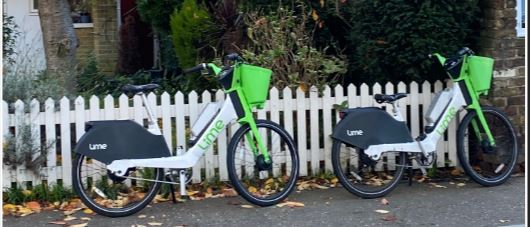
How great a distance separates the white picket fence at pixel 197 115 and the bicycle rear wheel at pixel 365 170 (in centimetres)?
30

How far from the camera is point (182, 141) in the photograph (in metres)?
6.66

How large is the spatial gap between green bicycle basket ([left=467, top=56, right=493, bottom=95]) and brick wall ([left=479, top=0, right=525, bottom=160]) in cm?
37

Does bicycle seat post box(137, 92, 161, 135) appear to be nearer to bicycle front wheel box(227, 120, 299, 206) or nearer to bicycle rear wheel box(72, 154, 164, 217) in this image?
bicycle rear wheel box(72, 154, 164, 217)

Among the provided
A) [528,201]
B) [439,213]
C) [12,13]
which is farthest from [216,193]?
[12,13]

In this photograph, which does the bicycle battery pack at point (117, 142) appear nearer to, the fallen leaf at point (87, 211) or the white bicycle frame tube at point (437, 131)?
the fallen leaf at point (87, 211)

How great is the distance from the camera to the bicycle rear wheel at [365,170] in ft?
21.4

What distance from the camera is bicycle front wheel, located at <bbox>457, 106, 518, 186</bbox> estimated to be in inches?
272

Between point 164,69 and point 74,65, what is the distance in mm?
3738

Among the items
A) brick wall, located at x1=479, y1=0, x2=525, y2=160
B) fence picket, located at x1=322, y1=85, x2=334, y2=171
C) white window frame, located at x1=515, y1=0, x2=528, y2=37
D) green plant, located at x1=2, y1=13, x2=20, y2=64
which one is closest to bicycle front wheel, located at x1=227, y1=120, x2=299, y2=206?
fence picket, located at x1=322, y1=85, x2=334, y2=171

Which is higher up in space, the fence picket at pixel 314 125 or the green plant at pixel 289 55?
the green plant at pixel 289 55

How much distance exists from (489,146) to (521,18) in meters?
1.19

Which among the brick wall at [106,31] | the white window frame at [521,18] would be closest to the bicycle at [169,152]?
the white window frame at [521,18]

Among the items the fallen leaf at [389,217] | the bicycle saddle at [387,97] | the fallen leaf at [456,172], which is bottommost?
the fallen leaf at [389,217]

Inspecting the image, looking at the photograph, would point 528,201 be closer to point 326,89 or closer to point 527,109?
point 527,109
